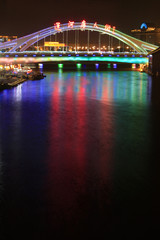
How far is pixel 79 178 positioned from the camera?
4.04 metres

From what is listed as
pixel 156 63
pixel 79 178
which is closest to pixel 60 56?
pixel 156 63

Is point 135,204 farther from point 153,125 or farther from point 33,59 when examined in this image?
point 33,59

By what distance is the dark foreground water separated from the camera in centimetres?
303

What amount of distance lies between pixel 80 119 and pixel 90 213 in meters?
4.75

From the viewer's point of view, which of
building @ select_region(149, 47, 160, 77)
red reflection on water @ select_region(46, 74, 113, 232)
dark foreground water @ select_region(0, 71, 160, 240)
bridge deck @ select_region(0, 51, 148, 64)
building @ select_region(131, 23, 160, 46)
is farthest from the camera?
building @ select_region(131, 23, 160, 46)

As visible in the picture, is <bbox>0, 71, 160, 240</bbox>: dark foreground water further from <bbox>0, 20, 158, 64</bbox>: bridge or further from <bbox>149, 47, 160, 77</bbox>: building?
<bbox>0, 20, 158, 64</bbox>: bridge

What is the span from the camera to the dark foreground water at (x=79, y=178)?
3025 millimetres

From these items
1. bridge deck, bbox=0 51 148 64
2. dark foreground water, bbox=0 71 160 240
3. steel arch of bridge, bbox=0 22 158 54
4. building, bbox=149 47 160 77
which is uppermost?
steel arch of bridge, bbox=0 22 158 54

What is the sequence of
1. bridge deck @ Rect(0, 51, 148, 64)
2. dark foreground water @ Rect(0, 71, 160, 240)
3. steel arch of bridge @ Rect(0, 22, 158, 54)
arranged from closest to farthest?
Result: dark foreground water @ Rect(0, 71, 160, 240), bridge deck @ Rect(0, 51, 148, 64), steel arch of bridge @ Rect(0, 22, 158, 54)

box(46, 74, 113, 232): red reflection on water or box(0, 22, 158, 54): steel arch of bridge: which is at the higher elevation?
box(0, 22, 158, 54): steel arch of bridge

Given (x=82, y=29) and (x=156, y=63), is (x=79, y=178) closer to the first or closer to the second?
(x=156, y=63)

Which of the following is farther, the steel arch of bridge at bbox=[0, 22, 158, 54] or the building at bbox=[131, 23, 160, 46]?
the building at bbox=[131, 23, 160, 46]

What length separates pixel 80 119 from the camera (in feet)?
25.9

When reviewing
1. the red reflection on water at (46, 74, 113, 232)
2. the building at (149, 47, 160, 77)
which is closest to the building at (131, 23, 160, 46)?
the building at (149, 47, 160, 77)
